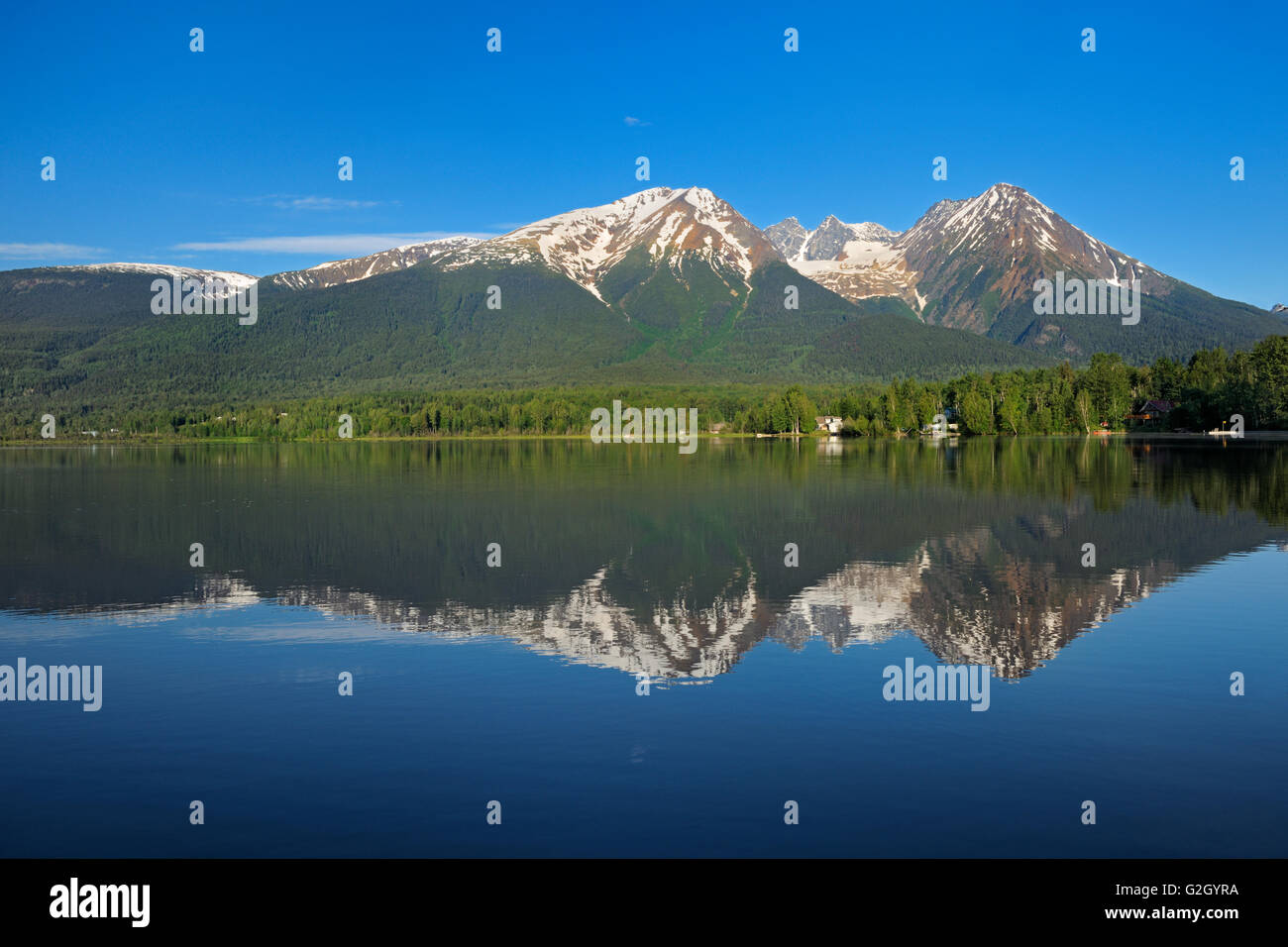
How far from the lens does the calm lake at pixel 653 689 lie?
12711 mm

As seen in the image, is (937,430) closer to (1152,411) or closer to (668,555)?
(1152,411)

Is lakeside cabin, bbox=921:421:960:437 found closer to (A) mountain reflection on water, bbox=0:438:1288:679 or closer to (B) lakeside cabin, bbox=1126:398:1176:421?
(B) lakeside cabin, bbox=1126:398:1176:421

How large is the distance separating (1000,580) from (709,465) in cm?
6355

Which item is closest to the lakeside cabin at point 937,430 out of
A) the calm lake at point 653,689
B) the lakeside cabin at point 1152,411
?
the lakeside cabin at point 1152,411

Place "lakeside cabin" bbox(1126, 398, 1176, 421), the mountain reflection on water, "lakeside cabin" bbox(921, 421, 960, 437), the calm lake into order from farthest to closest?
"lakeside cabin" bbox(921, 421, 960, 437)
"lakeside cabin" bbox(1126, 398, 1176, 421)
the mountain reflection on water
the calm lake

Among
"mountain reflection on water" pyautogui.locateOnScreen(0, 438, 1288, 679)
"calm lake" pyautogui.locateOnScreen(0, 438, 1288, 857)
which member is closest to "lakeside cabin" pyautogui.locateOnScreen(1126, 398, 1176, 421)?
"mountain reflection on water" pyautogui.locateOnScreen(0, 438, 1288, 679)

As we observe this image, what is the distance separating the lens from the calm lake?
41.7 feet

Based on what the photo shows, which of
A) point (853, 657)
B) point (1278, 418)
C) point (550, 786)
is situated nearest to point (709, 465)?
point (853, 657)

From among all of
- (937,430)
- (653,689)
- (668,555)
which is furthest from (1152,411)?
(653,689)

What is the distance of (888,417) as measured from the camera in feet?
624

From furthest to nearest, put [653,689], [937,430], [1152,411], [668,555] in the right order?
[1152,411], [937,430], [668,555], [653,689]

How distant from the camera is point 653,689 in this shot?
18781 millimetres

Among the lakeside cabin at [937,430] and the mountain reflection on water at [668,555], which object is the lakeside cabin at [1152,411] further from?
the mountain reflection on water at [668,555]
